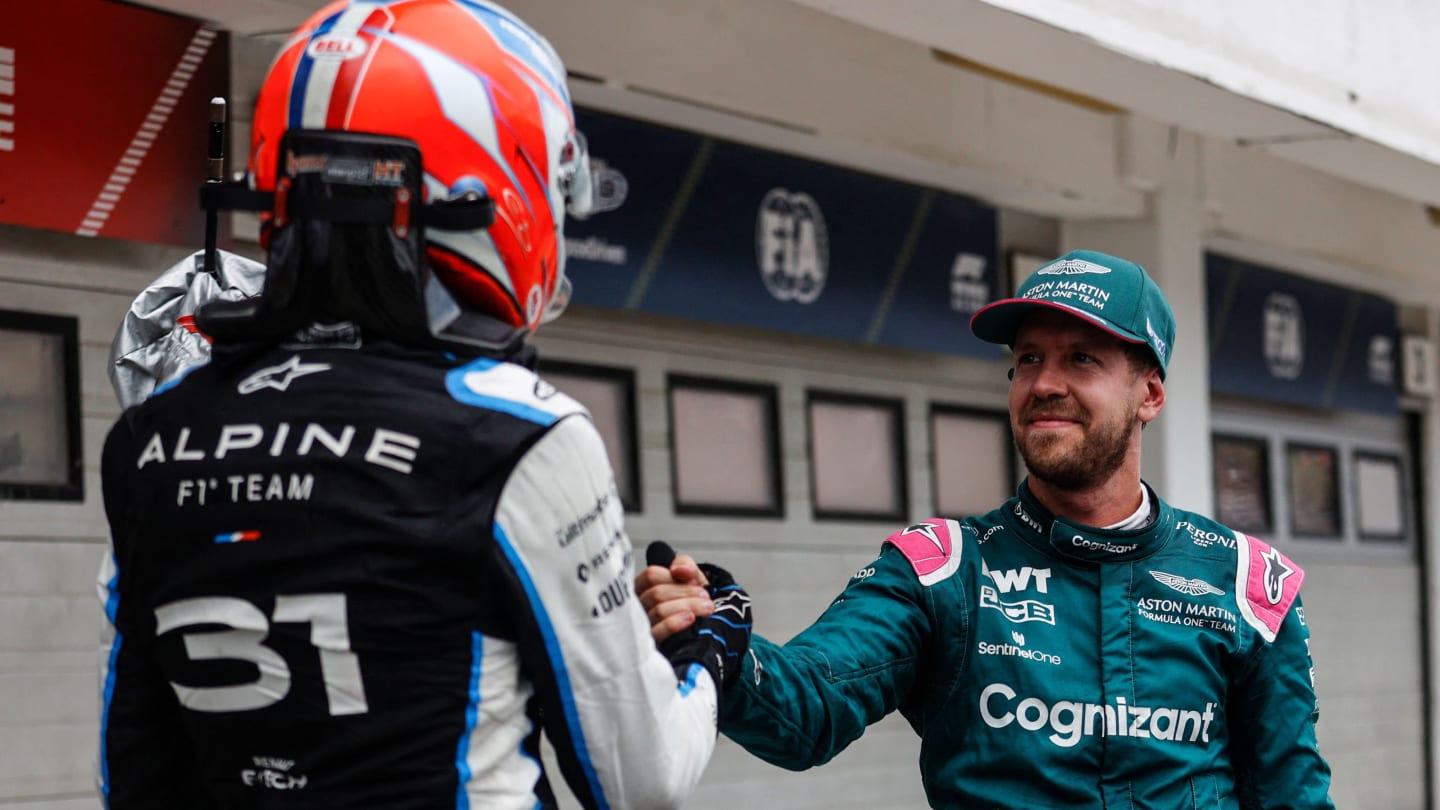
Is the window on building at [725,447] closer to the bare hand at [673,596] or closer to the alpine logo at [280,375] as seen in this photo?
the bare hand at [673,596]

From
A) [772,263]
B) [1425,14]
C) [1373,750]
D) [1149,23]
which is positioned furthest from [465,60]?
[1373,750]

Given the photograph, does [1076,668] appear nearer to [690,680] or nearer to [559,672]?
[690,680]

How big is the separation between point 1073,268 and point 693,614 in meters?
1.19

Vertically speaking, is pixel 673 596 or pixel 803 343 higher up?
pixel 803 343

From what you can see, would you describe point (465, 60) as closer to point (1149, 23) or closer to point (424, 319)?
point (424, 319)

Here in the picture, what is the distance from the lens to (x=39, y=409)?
5.20 meters

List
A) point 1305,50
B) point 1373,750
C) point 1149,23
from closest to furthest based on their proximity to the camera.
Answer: point 1149,23 < point 1305,50 < point 1373,750

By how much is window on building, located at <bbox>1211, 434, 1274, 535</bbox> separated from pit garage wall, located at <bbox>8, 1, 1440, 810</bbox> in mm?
1092

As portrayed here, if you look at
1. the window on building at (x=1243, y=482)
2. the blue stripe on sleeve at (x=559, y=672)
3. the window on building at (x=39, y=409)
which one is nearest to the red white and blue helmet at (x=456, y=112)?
the blue stripe on sleeve at (x=559, y=672)

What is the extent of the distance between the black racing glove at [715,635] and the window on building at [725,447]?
522cm

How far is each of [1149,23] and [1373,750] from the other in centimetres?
672

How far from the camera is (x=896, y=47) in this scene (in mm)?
7547

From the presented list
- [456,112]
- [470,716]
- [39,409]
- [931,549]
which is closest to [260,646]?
[470,716]

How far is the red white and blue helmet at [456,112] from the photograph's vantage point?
1.73m
